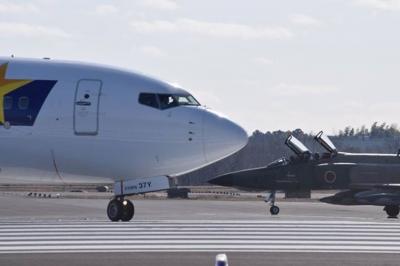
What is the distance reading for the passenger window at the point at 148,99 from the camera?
23.7m

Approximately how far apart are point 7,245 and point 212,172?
4211 inches

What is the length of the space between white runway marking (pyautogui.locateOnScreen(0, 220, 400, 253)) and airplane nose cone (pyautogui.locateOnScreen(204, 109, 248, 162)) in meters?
1.74

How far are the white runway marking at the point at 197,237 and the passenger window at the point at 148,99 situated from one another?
2878 mm

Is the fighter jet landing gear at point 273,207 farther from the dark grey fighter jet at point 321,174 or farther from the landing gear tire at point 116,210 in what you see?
the landing gear tire at point 116,210

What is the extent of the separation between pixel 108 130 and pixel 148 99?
1239 millimetres

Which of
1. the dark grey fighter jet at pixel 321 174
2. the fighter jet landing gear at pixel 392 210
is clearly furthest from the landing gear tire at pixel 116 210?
the fighter jet landing gear at pixel 392 210

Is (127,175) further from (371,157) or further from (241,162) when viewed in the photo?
(241,162)

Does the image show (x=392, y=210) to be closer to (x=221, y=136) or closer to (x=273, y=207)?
(x=273, y=207)

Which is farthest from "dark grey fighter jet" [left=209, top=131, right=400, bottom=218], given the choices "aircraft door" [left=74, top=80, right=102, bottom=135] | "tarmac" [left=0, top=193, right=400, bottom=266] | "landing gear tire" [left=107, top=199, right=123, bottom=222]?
"aircraft door" [left=74, top=80, right=102, bottom=135]

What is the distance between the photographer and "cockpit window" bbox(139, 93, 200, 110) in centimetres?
2366

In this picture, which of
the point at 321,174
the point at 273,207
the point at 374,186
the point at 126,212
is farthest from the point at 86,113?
the point at 374,186

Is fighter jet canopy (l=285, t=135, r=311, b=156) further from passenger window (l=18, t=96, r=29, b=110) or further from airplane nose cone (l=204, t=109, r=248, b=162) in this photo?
passenger window (l=18, t=96, r=29, b=110)

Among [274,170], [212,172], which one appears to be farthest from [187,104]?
[212,172]

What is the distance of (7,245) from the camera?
18.3 metres
